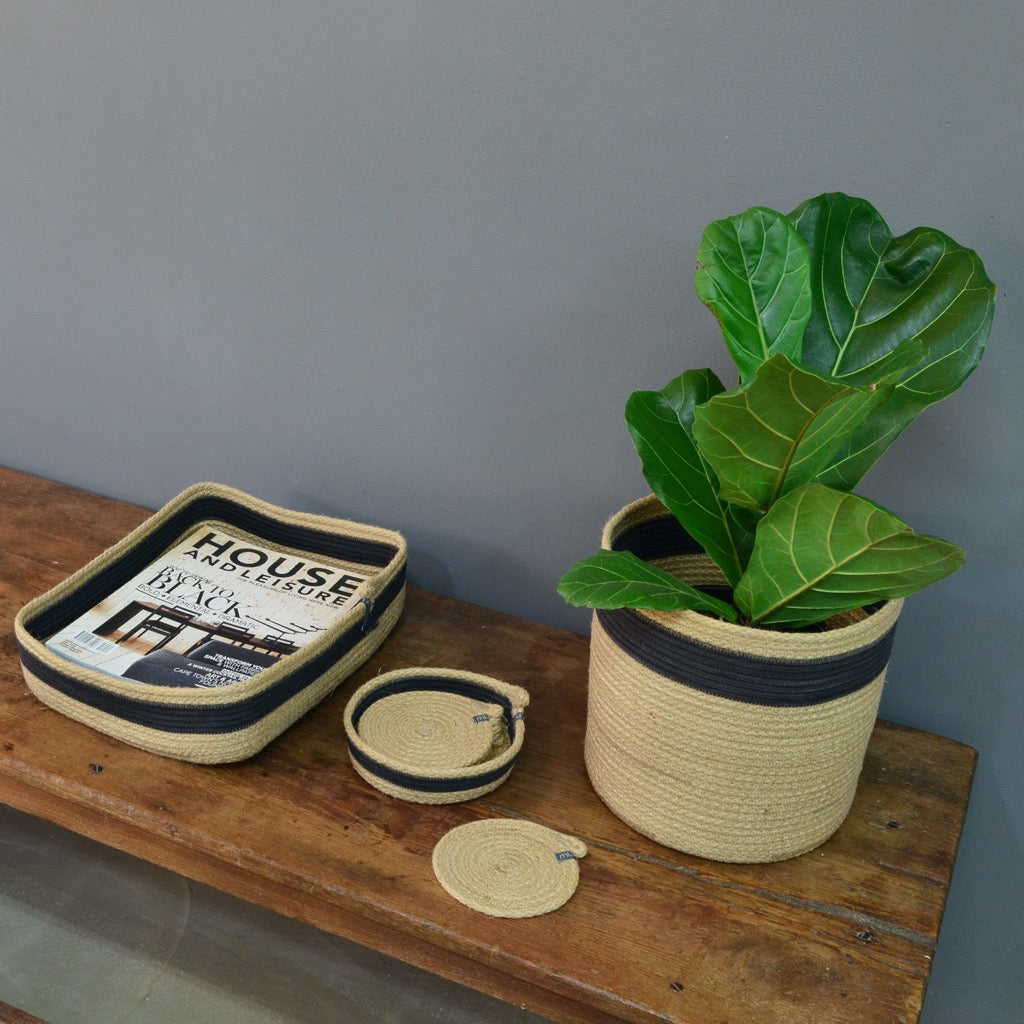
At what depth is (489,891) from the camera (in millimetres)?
831

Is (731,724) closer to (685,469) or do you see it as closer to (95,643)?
(685,469)

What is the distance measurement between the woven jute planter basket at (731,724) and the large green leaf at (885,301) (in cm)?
13

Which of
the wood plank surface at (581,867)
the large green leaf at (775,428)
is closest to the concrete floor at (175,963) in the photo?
the wood plank surface at (581,867)

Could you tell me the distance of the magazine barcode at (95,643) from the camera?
40.1 inches

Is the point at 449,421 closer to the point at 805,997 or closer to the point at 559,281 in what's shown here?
the point at 559,281

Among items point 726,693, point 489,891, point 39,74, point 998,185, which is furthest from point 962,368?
point 39,74

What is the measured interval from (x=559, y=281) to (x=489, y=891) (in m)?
0.54

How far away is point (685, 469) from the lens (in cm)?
85

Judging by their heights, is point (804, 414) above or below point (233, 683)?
above

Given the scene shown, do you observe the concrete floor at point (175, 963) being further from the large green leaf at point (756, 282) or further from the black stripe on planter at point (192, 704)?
the large green leaf at point (756, 282)

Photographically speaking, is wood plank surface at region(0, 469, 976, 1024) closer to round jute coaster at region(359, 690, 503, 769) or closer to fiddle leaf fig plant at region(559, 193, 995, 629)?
round jute coaster at region(359, 690, 503, 769)

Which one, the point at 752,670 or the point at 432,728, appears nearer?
the point at 752,670

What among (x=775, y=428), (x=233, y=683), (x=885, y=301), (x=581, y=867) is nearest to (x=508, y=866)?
(x=581, y=867)

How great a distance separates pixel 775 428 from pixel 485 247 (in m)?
0.44
